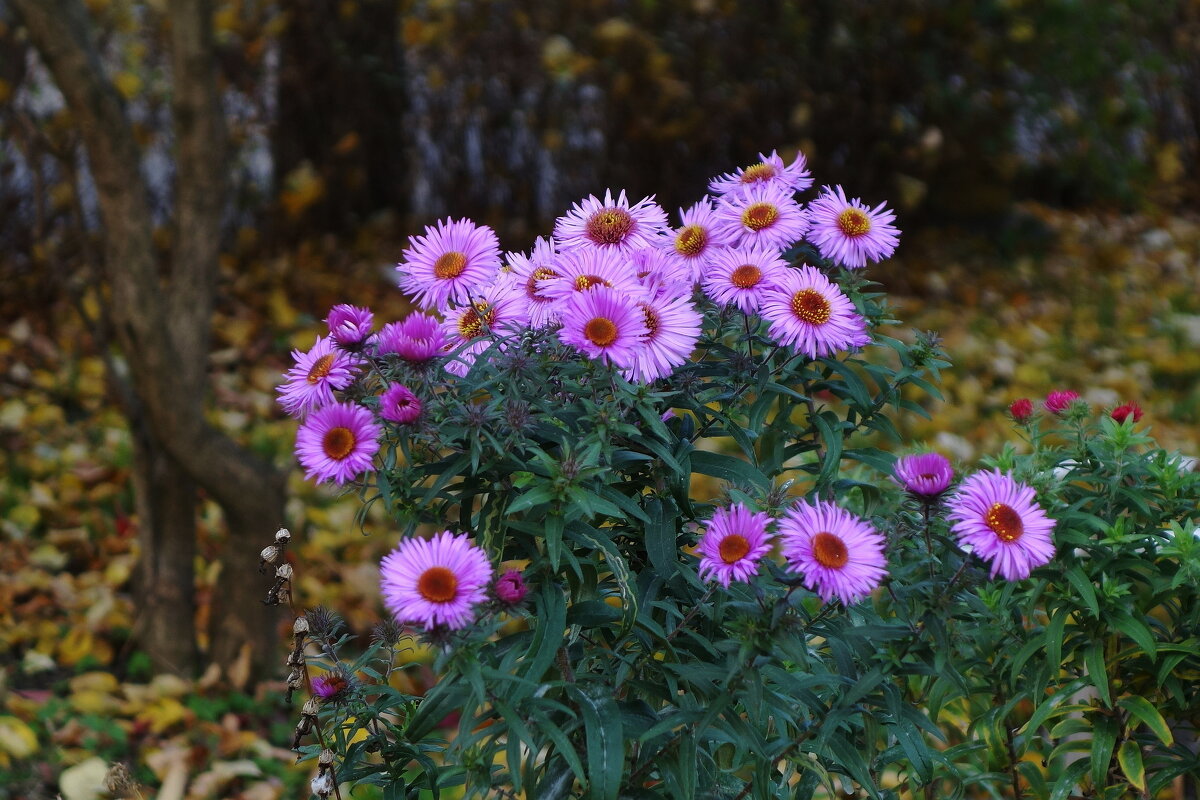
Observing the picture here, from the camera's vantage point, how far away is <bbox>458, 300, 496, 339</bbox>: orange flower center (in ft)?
5.01

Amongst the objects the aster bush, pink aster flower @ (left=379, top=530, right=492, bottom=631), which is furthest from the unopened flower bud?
pink aster flower @ (left=379, top=530, right=492, bottom=631)

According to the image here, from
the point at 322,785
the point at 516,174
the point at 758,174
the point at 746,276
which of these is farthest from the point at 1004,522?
the point at 516,174

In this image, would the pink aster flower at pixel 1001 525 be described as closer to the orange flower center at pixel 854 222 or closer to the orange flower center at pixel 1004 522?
the orange flower center at pixel 1004 522

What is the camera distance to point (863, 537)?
1.38 meters

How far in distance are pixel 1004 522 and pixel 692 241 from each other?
0.57 metres

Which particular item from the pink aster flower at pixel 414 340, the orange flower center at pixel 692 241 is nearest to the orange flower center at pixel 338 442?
the pink aster flower at pixel 414 340

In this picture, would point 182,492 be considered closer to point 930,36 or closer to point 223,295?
point 223,295

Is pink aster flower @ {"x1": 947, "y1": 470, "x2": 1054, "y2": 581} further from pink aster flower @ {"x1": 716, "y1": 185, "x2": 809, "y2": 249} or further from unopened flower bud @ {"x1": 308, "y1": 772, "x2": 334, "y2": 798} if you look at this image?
unopened flower bud @ {"x1": 308, "y1": 772, "x2": 334, "y2": 798}

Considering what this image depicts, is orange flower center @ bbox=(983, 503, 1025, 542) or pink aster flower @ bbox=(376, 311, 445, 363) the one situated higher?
pink aster flower @ bbox=(376, 311, 445, 363)

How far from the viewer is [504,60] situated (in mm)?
5148

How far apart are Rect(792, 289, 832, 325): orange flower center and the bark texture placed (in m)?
1.80

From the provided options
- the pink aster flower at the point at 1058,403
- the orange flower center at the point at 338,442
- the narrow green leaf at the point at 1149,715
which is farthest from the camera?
the pink aster flower at the point at 1058,403

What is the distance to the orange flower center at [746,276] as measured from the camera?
5.00 ft

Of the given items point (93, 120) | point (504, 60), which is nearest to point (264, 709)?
point (93, 120)
